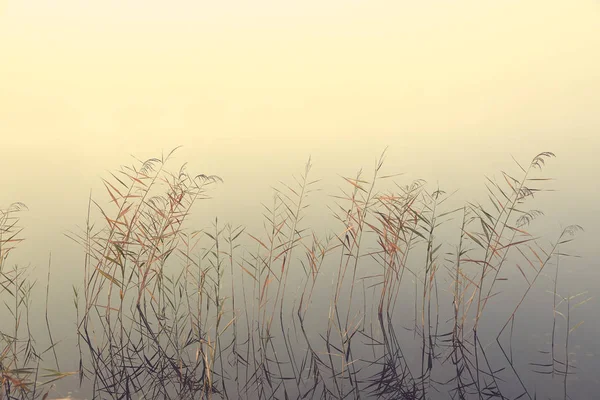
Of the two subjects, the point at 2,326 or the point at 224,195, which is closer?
the point at 2,326

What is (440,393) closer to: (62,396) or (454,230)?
(62,396)

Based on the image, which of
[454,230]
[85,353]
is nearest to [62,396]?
[85,353]

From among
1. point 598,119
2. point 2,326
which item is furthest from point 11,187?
point 598,119

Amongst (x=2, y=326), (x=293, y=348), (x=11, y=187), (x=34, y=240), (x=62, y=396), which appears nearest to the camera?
(x=62, y=396)

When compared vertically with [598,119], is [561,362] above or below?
below

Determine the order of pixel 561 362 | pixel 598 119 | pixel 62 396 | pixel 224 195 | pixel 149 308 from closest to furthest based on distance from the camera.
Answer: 1. pixel 62 396
2. pixel 561 362
3. pixel 149 308
4. pixel 224 195
5. pixel 598 119

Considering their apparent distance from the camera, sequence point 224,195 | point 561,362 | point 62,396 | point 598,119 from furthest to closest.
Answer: point 598,119, point 224,195, point 561,362, point 62,396

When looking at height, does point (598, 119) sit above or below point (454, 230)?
above

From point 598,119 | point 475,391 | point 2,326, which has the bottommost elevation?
point 475,391

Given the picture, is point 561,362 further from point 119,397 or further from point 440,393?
point 119,397

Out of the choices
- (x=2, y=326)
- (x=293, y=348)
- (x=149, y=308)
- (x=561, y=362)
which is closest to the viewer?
(x=561, y=362)

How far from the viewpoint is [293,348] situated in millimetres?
4496

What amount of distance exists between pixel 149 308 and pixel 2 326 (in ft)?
4.09

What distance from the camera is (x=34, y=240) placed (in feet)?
27.9
